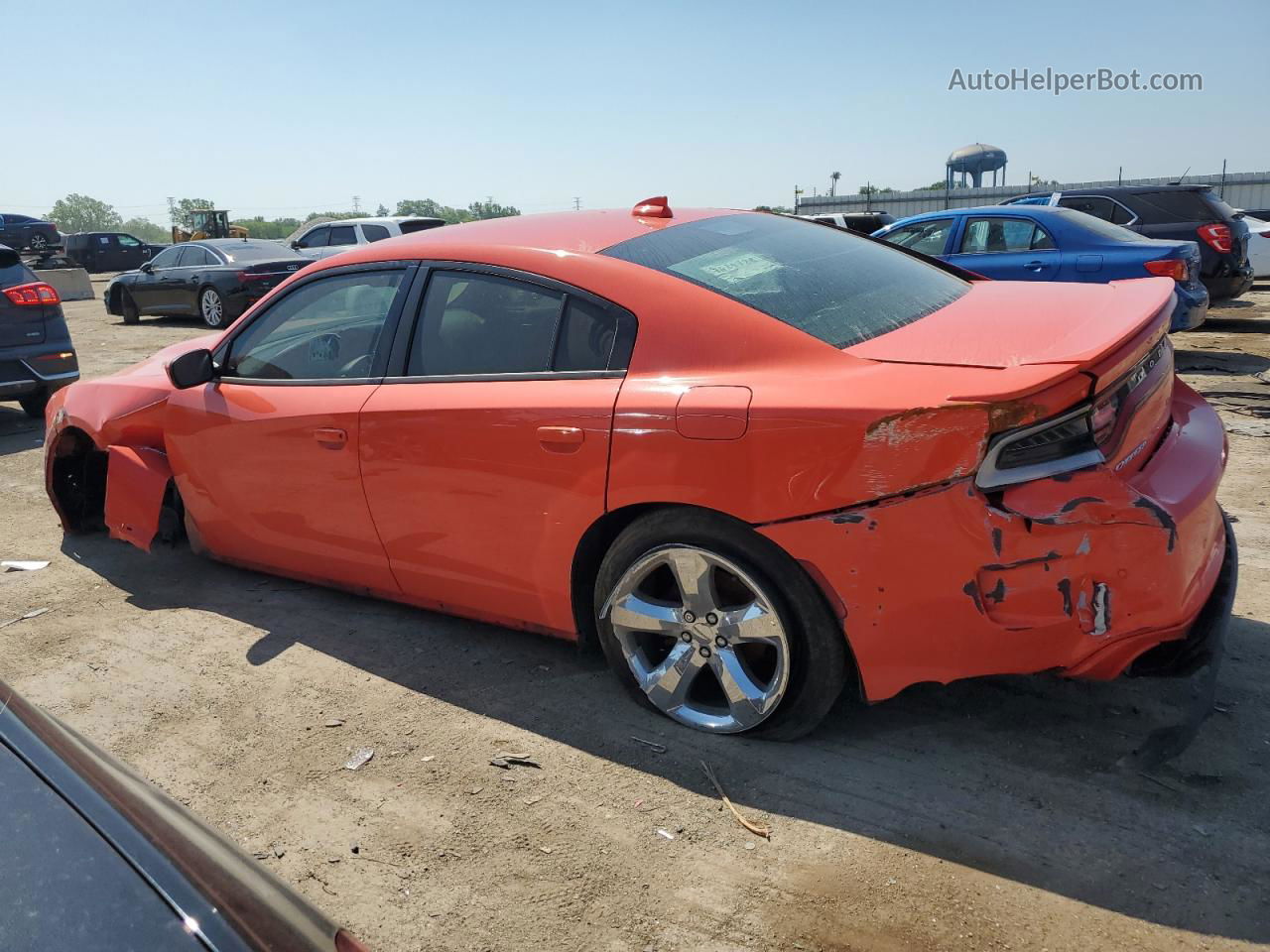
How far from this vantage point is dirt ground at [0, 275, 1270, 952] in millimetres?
2285

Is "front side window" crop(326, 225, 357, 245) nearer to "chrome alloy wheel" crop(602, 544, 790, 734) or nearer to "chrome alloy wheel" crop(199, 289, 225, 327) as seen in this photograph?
"chrome alloy wheel" crop(199, 289, 225, 327)

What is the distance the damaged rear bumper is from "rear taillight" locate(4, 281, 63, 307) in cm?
739

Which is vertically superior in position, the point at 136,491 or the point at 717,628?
the point at 136,491

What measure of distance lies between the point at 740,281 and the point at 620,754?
1512 millimetres

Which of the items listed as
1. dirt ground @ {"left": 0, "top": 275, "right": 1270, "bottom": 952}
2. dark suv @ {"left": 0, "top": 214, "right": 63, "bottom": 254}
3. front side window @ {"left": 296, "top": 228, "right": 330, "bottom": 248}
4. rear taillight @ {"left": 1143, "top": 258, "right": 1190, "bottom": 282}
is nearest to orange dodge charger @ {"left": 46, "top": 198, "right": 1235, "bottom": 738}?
dirt ground @ {"left": 0, "top": 275, "right": 1270, "bottom": 952}

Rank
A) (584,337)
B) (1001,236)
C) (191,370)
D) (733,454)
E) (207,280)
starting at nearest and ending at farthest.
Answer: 1. (733,454)
2. (584,337)
3. (191,370)
4. (1001,236)
5. (207,280)

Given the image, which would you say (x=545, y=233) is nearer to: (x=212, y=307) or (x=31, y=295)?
(x=31, y=295)

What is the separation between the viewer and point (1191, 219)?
10570 millimetres

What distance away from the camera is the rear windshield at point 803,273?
2.94 meters

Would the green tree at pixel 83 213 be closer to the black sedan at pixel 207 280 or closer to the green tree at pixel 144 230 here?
the green tree at pixel 144 230

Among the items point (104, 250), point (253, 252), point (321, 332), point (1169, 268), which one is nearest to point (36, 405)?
point (321, 332)

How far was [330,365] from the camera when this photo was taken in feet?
12.4

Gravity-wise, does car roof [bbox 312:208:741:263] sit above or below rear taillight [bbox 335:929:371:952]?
above

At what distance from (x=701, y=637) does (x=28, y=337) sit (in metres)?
7.21
